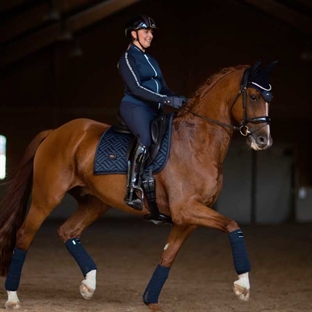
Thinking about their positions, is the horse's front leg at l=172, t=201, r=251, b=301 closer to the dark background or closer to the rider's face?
the rider's face

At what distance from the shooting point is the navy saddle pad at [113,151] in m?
5.82

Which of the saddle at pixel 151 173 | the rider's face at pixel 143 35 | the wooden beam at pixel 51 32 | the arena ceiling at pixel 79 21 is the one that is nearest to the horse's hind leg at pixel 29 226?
the saddle at pixel 151 173

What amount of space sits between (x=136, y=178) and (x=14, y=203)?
1422 millimetres

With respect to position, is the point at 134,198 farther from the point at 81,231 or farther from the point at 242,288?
the point at 242,288

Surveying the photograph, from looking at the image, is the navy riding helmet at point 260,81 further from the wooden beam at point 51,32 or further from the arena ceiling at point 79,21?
the wooden beam at point 51,32

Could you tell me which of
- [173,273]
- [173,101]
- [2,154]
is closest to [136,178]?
[173,101]

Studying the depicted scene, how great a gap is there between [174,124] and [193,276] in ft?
10.3

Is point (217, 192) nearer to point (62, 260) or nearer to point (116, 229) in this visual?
point (62, 260)

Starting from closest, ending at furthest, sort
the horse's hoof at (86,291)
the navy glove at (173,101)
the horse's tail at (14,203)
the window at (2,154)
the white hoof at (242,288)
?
the white hoof at (242,288) < the navy glove at (173,101) < the horse's hoof at (86,291) < the horse's tail at (14,203) < the window at (2,154)

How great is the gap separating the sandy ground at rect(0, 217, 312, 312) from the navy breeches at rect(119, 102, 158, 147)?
1.44 m

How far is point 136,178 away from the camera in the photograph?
5750mm

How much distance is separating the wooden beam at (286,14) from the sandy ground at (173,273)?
15.6ft

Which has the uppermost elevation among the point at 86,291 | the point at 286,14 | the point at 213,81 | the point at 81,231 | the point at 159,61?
the point at 286,14

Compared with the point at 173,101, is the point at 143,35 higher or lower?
higher
